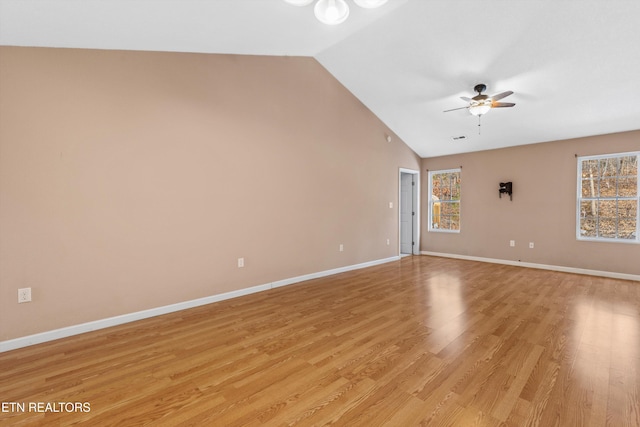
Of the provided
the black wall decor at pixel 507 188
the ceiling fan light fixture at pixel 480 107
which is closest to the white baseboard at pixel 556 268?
the black wall decor at pixel 507 188

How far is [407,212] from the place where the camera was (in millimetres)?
7219

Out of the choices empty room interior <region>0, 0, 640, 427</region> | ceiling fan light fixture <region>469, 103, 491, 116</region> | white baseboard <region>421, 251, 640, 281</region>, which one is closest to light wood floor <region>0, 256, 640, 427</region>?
empty room interior <region>0, 0, 640, 427</region>

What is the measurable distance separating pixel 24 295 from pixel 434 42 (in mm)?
5185

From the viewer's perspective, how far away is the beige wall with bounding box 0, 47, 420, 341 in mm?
2465

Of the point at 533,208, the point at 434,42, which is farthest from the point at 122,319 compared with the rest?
the point at 533,208

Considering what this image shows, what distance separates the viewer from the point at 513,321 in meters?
2.93

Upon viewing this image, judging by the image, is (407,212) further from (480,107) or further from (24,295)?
(24,295)

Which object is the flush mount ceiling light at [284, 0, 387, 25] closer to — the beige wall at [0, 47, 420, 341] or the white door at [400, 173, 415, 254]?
the beige wall at [0, 47, 420, 341]

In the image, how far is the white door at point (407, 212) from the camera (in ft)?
23.5

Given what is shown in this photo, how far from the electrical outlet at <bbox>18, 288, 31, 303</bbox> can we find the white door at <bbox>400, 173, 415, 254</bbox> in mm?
6649

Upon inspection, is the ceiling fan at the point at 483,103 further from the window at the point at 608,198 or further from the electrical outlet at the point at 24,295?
the electrical outlet at the point at 24,295

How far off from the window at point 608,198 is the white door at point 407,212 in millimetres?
3147

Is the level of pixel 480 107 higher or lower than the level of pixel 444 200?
higher

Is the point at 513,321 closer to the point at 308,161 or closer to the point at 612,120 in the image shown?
the point at 308,161
